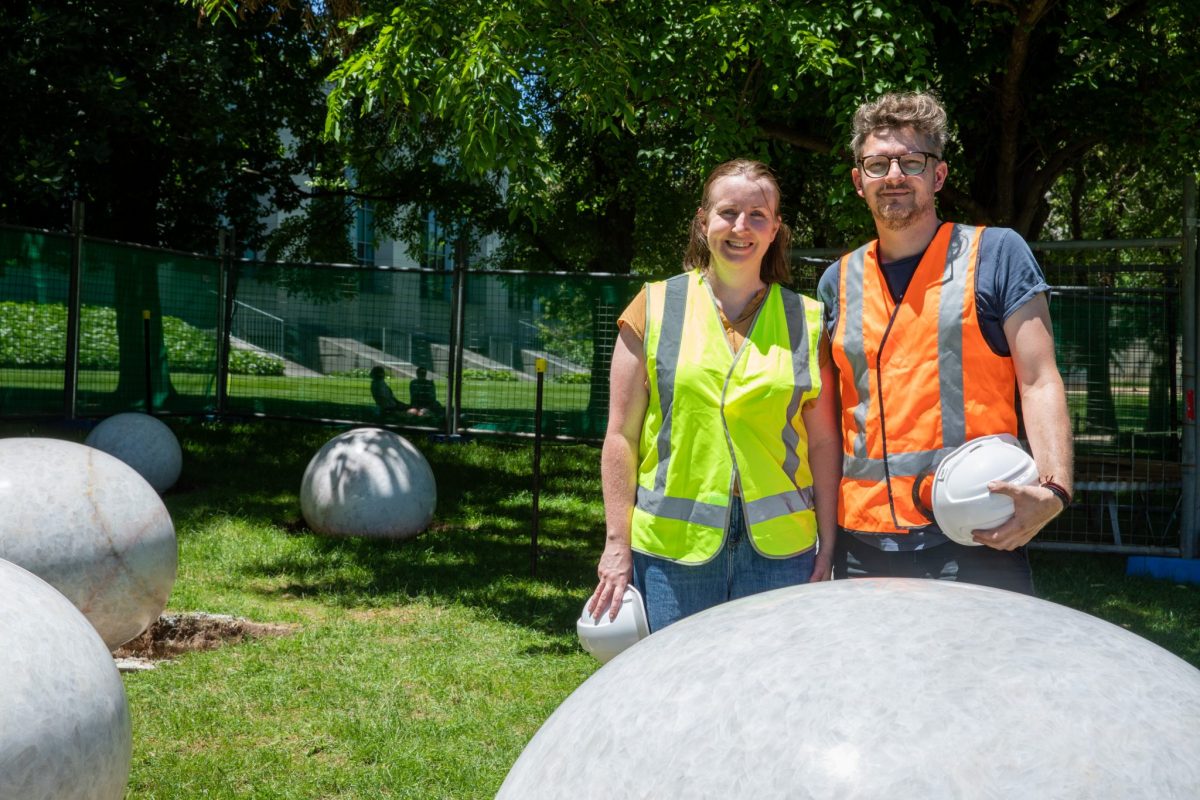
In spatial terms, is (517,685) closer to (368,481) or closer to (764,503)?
(764,503)

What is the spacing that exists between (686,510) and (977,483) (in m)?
0.81

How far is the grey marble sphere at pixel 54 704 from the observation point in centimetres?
337

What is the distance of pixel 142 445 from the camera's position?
11680mm

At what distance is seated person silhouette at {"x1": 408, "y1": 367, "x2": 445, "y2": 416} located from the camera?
15703 mm

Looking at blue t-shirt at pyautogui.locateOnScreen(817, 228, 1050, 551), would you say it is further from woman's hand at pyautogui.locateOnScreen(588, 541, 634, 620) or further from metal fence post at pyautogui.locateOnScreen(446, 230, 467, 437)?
metal fence post at pyautogui.locateOnScreen(446, 230, 467, 437)

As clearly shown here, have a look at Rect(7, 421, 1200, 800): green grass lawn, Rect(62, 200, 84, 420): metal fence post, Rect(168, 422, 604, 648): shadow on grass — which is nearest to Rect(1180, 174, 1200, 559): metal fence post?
Rect(7, 421, 1200, 800): green grass lawn

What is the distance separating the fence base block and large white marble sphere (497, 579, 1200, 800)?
833 cm

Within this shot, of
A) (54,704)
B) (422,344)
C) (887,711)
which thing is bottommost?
(54,704)

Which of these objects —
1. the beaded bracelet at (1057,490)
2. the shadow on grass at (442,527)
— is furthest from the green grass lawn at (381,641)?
the beaded bracelet at (1057,490)

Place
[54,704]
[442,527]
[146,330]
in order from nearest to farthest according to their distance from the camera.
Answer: [54,704]
[442,527]
[146,330]

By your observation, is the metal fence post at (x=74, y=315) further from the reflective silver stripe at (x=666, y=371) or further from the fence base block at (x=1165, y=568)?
the reflective silver stripe at (x=666, y=371)

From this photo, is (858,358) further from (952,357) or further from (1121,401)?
(1121,401)

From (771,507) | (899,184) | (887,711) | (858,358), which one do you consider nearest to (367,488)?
(771,507)

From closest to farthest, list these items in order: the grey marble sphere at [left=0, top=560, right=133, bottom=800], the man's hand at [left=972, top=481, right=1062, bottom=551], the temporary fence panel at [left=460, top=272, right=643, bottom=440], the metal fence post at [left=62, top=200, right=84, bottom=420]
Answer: the man's hand at [left=972, top=481, right=1062, bottom=551]
the grey marble sphere at [left=0, top=560, right=133, bottom=800]
the metal fence post at [left=62, top=200, right=84, bottom=420]
the temporary fence panel at [left=460, top=272, right=643, bottom=440]
